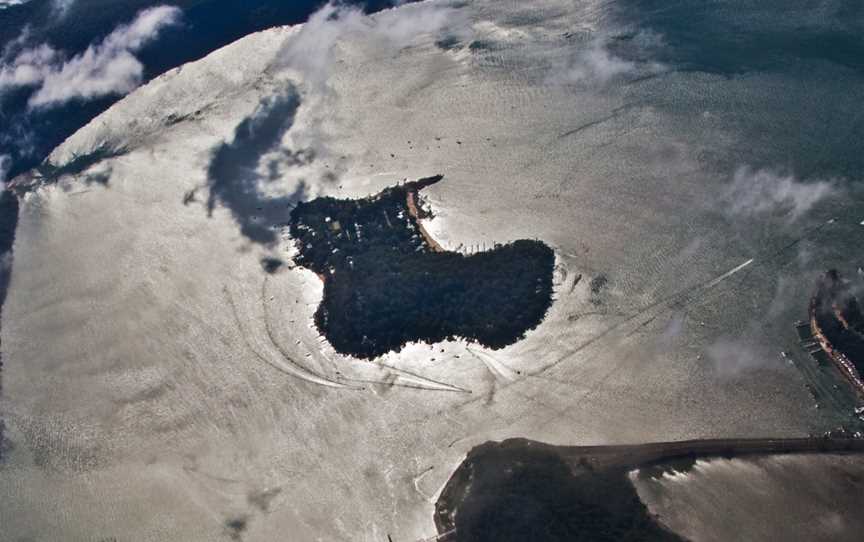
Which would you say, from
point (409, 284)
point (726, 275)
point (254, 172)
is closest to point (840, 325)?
point (726, 275)

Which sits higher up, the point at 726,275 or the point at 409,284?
the point at 409,284

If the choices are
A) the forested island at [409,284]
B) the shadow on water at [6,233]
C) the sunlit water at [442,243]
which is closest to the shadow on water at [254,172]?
the sunlit water at [442,243]

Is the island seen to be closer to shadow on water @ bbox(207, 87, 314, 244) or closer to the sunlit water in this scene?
the sunlit water

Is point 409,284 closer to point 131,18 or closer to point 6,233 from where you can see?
point 6,233

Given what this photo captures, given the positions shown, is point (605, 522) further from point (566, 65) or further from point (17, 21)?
point (17, 21)

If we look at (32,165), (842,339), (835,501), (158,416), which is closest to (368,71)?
(32,165)

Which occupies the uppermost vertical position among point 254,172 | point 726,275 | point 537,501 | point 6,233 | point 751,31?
point 751,31
